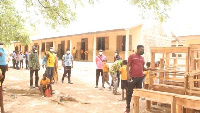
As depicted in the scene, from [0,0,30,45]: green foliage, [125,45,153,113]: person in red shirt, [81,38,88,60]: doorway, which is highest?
[0,0,30,45]: green foliage

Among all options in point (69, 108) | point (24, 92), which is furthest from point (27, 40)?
point (69, 108)

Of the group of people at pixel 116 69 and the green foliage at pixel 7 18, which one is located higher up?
the green foliage at pixel 7 18

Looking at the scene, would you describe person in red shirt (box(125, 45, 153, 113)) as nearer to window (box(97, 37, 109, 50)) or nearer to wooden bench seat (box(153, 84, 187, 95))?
wooden bench seat (box(153, 84, 187, 95))

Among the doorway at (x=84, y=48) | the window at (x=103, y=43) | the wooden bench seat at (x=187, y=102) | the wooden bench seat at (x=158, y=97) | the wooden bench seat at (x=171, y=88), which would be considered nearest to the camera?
the wooden bench seat at (x=187, y=102)

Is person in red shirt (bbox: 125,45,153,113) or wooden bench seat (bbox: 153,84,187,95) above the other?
person in red shirt (bbox: 125,45,153,113)

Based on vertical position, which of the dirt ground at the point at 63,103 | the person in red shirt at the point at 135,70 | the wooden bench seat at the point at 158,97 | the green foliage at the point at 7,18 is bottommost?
the dirt ground at the point at 63,103

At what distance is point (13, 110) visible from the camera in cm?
569

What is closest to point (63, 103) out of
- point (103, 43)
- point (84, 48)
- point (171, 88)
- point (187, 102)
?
point (171, 88)

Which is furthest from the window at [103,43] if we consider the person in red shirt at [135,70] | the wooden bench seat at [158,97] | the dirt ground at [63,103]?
the wooden bench seat at [158,97]

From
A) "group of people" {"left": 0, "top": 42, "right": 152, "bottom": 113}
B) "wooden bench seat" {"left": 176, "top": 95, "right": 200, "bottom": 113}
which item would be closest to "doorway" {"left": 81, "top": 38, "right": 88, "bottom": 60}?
"group of people" {"left": 0, "top": 42, "right": 152, "bottom": 113}

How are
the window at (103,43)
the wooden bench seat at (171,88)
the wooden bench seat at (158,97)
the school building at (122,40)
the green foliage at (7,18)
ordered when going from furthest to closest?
1. the window at (103,43)
2. the school building at (122,40)
3. the green foliage at (7,18)
4. the wooden bench seat at (171,88)
5. the wooden bench seat at (158,97)

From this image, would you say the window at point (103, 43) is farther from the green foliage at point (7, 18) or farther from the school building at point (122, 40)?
the green foliage at point (7, 18)

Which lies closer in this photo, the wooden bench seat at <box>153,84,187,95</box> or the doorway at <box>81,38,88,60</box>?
the wooden bench seat at <box>153,84,187,95</box>

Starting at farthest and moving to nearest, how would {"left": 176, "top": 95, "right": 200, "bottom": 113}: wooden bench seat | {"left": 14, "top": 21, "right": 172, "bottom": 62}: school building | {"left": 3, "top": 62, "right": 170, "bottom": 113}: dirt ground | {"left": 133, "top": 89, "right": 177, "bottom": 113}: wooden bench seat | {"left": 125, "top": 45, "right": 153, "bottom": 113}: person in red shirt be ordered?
{"left": 14, "top": 21, "right": 172, "bottom": 62}: school building, {"left": 3, "top": 62, "right": 170, "bottom": 113}: dirt ground, {"left": 125, "top": 45, "right": 153, "bottom": 113}: person in red shirt, {"left": 133, "top": 89, "right": 177, "bottom": 113}: wooden bench seat, {"left": 176, "top": 95, "right": 200, "bottom": 113}: wooden bench seat
